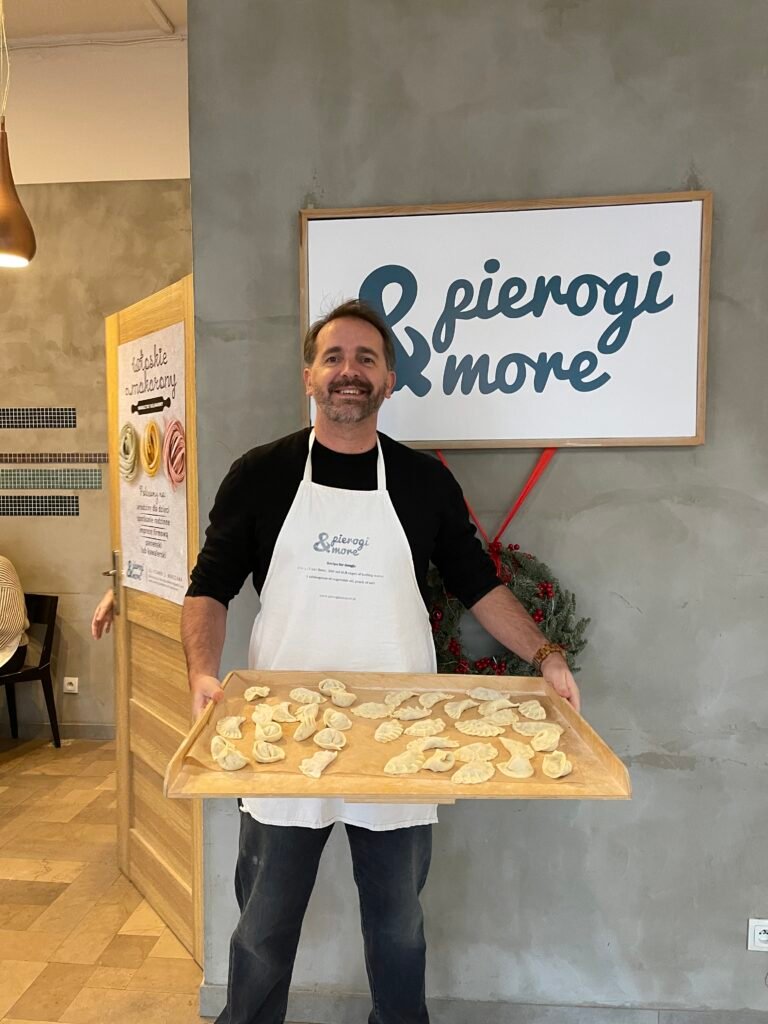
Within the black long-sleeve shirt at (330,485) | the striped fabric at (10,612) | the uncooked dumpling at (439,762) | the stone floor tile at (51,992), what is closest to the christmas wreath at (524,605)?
the black long-sleeve shirt at (330,485)

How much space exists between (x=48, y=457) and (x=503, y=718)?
11.2 feet

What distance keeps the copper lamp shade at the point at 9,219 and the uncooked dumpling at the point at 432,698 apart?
6.82 feet

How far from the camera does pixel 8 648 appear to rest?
3.78m

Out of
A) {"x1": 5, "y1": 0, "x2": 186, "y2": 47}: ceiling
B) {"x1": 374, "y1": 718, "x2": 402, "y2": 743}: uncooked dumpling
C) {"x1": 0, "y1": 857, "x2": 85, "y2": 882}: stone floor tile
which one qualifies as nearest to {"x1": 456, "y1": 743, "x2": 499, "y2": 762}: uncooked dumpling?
{"x1": 374, "y1": 718, "x2": 402, "y2": 743}: uncooked dumpling

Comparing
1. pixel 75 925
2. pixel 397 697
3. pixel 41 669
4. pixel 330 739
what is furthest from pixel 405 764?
pixel 41 669

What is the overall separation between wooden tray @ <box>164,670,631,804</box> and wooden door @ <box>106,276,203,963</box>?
3.16ft

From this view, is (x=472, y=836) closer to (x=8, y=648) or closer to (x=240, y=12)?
(x=240, y=12)

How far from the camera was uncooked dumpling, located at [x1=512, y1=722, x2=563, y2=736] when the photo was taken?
4.67 ft

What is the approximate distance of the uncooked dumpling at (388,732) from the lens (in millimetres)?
1396

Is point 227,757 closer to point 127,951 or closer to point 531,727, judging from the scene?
point 531,727

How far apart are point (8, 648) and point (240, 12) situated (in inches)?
123

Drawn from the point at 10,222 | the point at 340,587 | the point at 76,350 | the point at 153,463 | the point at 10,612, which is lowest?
the point at 10,612

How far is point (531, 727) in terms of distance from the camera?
144 centimetres

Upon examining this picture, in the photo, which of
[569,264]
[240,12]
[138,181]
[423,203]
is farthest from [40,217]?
[569,264]
